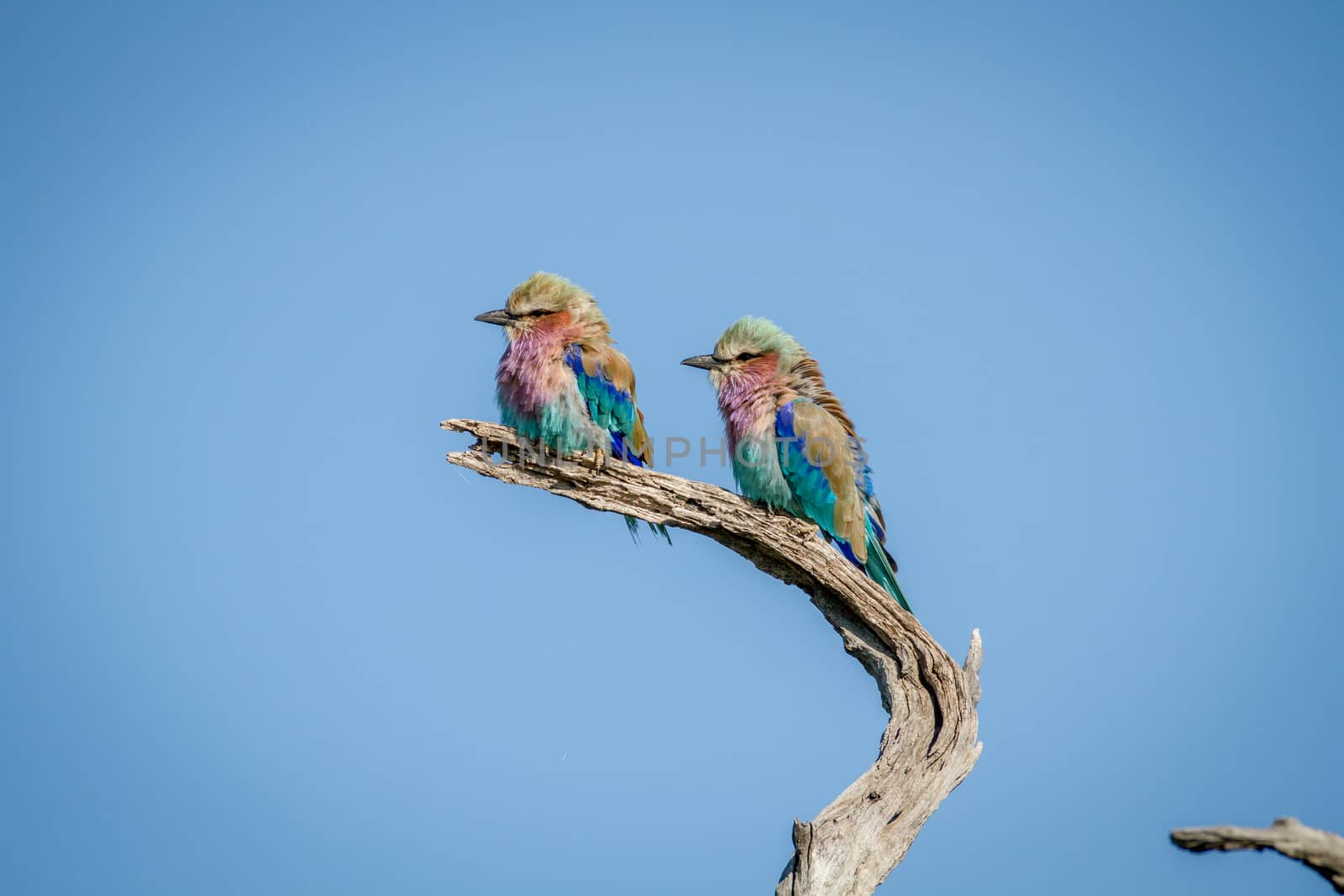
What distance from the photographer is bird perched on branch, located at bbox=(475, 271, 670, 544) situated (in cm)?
649

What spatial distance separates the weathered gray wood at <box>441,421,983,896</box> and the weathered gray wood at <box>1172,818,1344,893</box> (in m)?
1.72

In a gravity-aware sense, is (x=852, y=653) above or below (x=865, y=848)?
above

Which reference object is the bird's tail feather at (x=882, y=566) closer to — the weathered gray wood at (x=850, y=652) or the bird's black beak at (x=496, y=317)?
the weathered gray wood at (x=850, y=652)

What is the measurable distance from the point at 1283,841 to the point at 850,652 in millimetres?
2565

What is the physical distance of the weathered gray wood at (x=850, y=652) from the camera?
17.2 feet

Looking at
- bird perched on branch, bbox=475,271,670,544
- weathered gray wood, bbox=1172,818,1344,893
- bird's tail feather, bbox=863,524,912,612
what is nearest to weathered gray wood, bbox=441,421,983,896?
bird perched on branch, bbox=475,271,670,544

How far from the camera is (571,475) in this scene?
620 centimetres

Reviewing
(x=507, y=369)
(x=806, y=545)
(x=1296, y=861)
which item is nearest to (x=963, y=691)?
(x=806, y=545)

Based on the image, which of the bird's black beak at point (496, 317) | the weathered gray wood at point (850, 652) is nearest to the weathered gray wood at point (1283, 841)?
the weathered gray wood at point (850, 652)

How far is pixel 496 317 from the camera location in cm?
702

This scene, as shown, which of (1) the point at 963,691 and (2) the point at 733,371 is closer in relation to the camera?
(1) the point at 963,691

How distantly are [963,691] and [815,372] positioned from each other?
2.10m

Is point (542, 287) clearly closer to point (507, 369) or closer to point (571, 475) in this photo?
point (507, 369)

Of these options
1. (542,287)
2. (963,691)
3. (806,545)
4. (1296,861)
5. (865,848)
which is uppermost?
(542,287)
